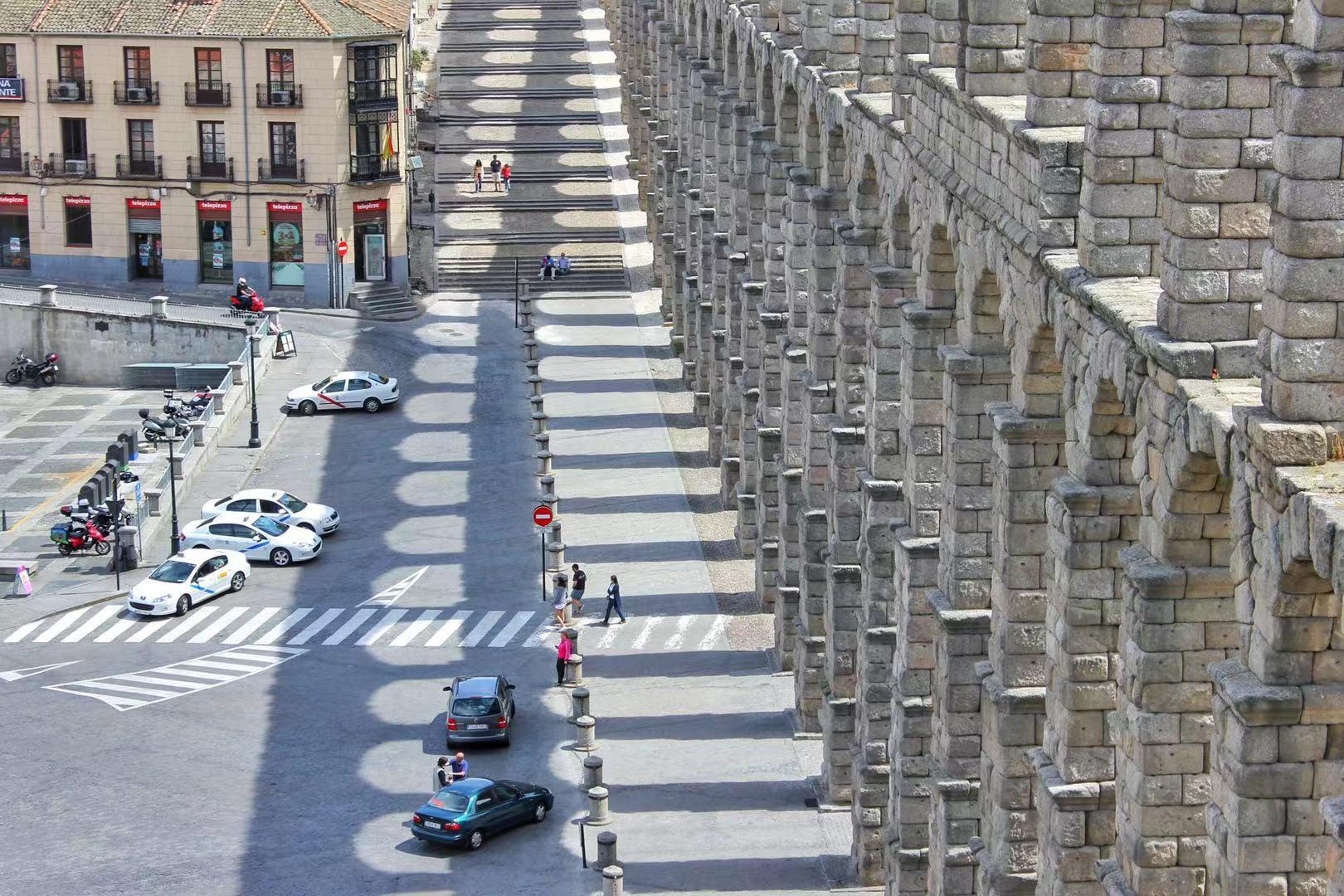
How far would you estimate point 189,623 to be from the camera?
72438 millimetres

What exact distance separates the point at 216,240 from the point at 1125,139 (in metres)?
83.8

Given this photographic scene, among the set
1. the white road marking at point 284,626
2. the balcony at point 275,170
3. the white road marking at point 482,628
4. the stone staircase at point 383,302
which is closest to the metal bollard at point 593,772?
the white road marking at point 482,628

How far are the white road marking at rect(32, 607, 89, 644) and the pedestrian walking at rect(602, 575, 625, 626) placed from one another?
1576 cm

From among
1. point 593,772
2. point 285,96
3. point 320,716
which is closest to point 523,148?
point 285,96

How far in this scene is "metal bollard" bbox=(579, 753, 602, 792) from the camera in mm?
55969

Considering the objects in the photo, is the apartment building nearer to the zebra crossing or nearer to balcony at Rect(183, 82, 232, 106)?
balcony at Rect(183, 82, 232, 106)

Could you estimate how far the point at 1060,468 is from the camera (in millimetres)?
36219

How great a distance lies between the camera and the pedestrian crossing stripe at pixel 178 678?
217 feet

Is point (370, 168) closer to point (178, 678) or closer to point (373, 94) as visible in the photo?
point (373, 94)

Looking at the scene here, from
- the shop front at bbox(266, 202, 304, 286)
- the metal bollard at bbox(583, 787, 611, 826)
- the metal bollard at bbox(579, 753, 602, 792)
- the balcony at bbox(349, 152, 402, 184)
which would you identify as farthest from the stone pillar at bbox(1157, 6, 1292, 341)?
the shop front at bbox(266, 202, 304, 286)

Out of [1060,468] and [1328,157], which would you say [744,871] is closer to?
[1060,468]

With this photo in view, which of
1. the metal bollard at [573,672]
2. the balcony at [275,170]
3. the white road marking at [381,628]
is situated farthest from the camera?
the balcony at [275,170]

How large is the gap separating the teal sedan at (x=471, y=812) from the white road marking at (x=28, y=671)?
16969 mm

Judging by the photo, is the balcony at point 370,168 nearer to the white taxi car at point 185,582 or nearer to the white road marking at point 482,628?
the white taxi car at point 185,582
